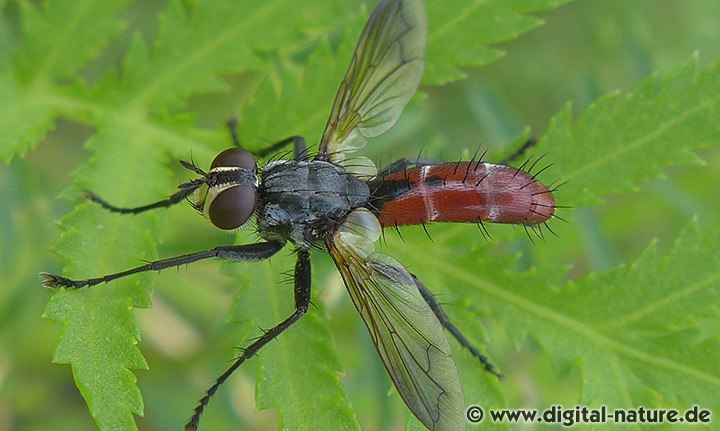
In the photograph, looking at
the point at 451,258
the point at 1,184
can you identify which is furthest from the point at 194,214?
the point at 451,258

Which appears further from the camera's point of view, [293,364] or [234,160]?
[234,160]

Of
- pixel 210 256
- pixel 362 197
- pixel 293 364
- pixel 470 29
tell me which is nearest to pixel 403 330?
pixel 293 364

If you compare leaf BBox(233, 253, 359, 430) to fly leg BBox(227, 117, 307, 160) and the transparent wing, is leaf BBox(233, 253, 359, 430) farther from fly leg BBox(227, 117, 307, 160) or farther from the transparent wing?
the transparent wing

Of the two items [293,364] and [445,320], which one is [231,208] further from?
[445,320]

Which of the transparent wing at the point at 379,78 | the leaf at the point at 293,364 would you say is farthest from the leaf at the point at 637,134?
the leaf at the point at 293,364

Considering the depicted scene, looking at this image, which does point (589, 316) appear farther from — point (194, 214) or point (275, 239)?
point (194, 214)

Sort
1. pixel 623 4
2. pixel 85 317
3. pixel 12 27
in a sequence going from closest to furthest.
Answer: pixel 85 317
pixel 12 27
pixel 623 4

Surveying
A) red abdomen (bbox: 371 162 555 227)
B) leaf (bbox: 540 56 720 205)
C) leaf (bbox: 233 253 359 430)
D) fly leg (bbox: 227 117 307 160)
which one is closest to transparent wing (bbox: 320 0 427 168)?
fly leg (bbox: 227 117 307 160)
